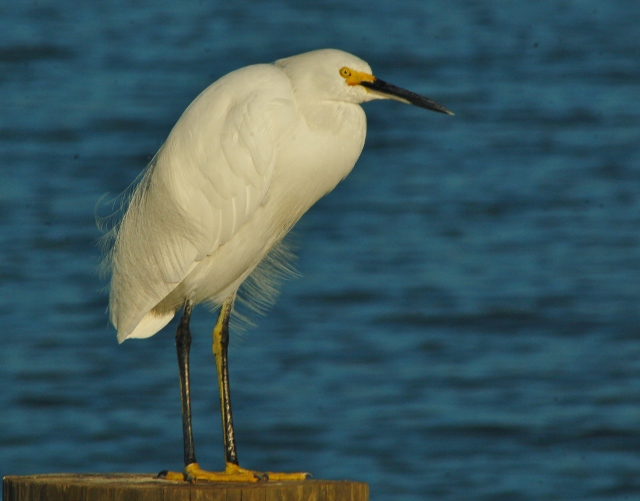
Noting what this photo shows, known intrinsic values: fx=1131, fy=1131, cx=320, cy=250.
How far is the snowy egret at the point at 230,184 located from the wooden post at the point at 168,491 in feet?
1.40

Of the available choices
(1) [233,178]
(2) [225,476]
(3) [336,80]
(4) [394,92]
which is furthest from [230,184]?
(2) [225,476]

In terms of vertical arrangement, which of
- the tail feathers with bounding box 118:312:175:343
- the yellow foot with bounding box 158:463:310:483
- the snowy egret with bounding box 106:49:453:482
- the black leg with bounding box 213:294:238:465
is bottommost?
the yellow foot with bounding box 158:463:310:483

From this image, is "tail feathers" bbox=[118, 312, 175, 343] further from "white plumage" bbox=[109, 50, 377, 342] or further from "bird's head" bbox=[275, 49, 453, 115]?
"bird's head" bbox=[275, 49, 453, 115]

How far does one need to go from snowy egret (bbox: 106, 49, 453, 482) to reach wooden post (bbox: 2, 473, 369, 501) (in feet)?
1.40

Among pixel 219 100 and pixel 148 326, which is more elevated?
pixel 219 100

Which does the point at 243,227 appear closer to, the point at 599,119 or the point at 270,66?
the point at 270,66

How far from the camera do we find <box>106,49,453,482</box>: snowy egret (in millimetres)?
4184

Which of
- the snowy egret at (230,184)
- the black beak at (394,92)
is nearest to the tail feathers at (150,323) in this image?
the snowy egret at (230,184)

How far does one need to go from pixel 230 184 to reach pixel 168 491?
132cm

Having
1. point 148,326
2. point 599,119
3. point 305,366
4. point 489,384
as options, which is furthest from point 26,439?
point 599,119

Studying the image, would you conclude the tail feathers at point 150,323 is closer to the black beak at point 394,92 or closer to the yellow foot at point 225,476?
the yellow foot at point 225,476

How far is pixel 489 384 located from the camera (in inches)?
357

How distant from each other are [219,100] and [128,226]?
76 centimetres

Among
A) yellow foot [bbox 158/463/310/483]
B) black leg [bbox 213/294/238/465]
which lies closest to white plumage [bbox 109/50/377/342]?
black leg [bbox 213/294/238/465]
